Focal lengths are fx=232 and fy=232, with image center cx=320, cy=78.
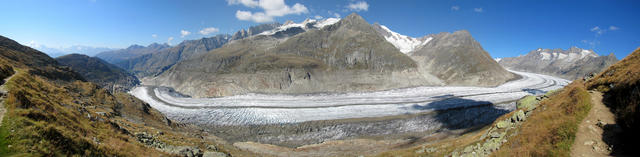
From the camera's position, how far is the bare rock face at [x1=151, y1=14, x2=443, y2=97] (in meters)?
101

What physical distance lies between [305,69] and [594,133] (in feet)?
336

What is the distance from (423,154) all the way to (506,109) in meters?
68.2

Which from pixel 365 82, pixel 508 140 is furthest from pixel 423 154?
pixel 365 82

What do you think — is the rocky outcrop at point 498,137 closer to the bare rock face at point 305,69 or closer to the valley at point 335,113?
the valley at point 335,113

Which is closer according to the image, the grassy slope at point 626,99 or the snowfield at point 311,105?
the grassy slope at point 626,99

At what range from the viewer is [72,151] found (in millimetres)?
8555

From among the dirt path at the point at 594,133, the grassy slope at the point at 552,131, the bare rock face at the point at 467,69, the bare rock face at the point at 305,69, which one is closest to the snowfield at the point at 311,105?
the bare rock face at the point at 305,69

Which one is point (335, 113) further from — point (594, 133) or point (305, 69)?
point (594, 133)

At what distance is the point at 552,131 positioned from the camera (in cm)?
1233

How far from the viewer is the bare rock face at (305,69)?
101250 millimetres

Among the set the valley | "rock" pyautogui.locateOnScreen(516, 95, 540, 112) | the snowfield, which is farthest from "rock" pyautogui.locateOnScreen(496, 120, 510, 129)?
the snowfield

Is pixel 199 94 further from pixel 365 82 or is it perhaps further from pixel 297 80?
pixel 365 82

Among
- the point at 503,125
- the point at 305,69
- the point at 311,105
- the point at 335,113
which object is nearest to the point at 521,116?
the point at 503,125

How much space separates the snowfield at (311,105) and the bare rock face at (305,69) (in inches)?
329
